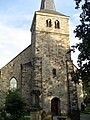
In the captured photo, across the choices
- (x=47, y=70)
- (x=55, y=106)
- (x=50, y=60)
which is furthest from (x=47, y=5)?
(x=55, y=106)

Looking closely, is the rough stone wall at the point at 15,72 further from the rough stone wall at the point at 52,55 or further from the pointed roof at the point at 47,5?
the pointed roof at the point at 47,5

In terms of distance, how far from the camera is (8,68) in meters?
31.7

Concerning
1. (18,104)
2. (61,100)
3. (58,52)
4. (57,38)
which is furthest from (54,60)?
(18,104)

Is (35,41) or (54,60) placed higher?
(35,41)

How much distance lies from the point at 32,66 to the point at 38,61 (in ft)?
5.77

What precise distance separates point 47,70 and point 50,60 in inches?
61.3

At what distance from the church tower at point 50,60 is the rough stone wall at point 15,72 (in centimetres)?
184

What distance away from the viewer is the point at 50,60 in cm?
3042

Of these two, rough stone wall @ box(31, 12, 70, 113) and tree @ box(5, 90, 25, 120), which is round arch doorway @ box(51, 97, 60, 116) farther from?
tree @ box(5, 90, 25, 120)

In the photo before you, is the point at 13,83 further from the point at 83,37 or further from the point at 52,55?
the point at 83,37

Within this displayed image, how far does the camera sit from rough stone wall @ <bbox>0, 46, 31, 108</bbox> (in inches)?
1198

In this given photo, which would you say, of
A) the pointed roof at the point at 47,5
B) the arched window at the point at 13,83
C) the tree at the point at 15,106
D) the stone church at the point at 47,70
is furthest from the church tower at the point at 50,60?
the arched window at the point at 13,83

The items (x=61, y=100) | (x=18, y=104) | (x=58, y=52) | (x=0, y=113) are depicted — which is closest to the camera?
(x=18, y=104)

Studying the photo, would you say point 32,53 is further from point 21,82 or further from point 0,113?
point 0,113
